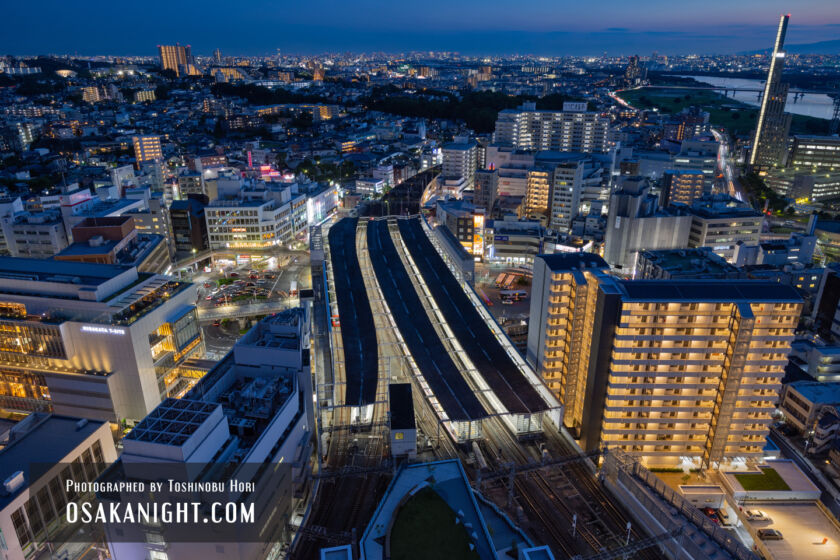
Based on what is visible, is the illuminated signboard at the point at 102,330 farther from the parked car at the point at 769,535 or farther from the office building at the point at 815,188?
the office building at the point at 815,188

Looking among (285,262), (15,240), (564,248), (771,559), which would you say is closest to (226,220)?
(285,262)

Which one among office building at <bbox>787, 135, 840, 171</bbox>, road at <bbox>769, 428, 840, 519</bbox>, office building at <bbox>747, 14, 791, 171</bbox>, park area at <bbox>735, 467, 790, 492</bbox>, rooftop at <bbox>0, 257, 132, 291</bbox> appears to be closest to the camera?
park area at <bbox>735, 467, 790, 492</bbox>

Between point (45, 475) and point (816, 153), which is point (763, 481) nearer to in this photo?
point (45, 475)

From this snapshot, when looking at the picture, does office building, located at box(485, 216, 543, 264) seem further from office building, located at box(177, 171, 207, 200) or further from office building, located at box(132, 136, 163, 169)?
office building, located at box(132, 136, 163, 169)

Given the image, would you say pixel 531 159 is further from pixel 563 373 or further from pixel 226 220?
pixel 563 373

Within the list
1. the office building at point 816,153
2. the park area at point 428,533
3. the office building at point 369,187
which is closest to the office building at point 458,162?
the office building at point 369,187

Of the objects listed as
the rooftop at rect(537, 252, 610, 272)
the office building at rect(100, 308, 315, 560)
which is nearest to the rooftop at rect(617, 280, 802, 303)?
the rooftop at rect(537, 252, 610, 272)
